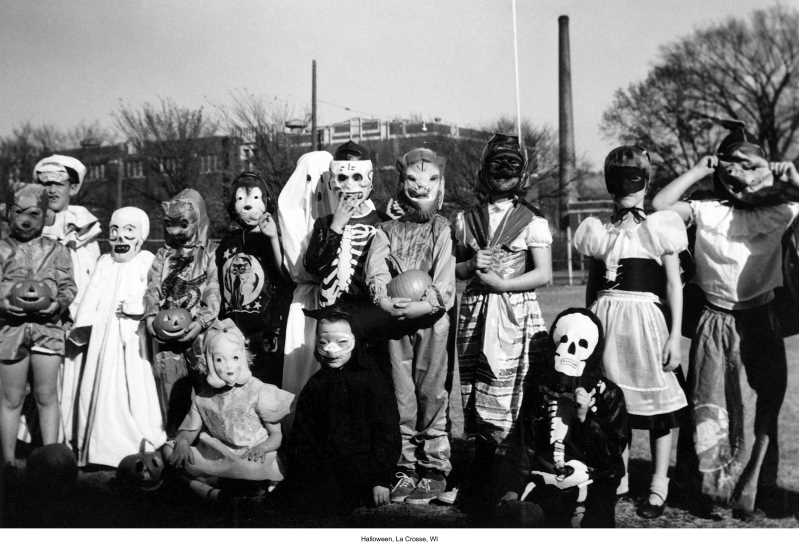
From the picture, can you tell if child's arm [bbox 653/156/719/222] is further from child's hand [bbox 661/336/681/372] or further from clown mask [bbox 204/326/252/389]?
clown mask [bbox 204/326/252/389]

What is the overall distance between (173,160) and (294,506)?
1559 centimetres

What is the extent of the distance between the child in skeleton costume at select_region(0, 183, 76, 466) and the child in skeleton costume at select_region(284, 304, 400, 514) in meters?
1.65

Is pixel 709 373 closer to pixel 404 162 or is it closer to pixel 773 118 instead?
pixel 404 162

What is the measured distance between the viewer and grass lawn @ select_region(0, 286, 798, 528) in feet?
13.7

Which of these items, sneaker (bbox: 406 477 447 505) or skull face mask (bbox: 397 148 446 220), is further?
skull face mask (bbox: 397 148 446 220)

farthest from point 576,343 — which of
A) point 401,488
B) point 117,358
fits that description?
point 117,358

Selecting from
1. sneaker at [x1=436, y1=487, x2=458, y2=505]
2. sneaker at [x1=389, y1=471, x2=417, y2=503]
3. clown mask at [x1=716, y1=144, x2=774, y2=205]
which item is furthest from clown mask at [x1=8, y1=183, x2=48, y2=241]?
clown mask at [x1=716, y1=144, x2=774, y2=205]

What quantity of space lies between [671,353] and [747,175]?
104cm

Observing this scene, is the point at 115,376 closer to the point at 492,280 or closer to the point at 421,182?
the point at 421,182

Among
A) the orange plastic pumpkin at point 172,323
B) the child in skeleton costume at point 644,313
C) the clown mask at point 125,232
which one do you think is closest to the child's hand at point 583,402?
the child in skeleton costume at point 644,313

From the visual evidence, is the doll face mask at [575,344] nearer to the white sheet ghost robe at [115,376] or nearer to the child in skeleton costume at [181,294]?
the child in skeleton costume at [181,294]

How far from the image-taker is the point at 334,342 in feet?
13.3

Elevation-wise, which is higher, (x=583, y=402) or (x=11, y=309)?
(x=11, y=309)

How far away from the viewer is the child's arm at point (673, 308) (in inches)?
161
